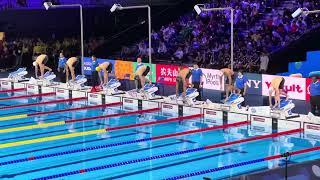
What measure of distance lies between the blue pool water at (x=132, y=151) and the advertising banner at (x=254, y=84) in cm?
398

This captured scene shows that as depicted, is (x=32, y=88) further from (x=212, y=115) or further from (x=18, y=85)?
(x=212, y=115)

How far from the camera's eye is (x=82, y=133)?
1408 cm

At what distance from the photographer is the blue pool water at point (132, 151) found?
10.7m

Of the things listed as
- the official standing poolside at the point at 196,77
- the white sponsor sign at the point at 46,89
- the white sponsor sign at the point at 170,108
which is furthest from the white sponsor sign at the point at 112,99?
the white sponsor sign at the point at 46,89

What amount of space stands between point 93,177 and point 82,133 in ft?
12.6

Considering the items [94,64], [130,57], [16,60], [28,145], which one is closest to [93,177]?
[28,145]

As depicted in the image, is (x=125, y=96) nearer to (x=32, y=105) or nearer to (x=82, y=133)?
(x=32, y=105)

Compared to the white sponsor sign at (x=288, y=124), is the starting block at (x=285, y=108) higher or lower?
higher

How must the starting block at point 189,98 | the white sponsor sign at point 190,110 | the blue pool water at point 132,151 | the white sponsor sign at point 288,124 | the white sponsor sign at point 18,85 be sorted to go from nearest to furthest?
the blue pool water at point 132,151 → the white sponsor sign at point 288,124 → the white sponsor sign at point 190,110 → the starting block at point 189,98 → the white sponsor sign at point 18,85

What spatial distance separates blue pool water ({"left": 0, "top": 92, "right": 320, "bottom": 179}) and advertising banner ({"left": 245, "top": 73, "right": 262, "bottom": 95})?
3.98m

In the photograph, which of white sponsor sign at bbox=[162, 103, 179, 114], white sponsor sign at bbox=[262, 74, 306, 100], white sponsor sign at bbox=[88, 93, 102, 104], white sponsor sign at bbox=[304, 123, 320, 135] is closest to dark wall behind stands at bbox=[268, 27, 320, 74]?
white sponsor sign at bbox=[262, 74, 306, 100]

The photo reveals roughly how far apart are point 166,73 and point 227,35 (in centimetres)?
426

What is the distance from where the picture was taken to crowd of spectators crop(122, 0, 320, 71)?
22234mm

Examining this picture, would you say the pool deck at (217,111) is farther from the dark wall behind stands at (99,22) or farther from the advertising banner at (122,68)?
the dark wall behind stands at (99,22)
